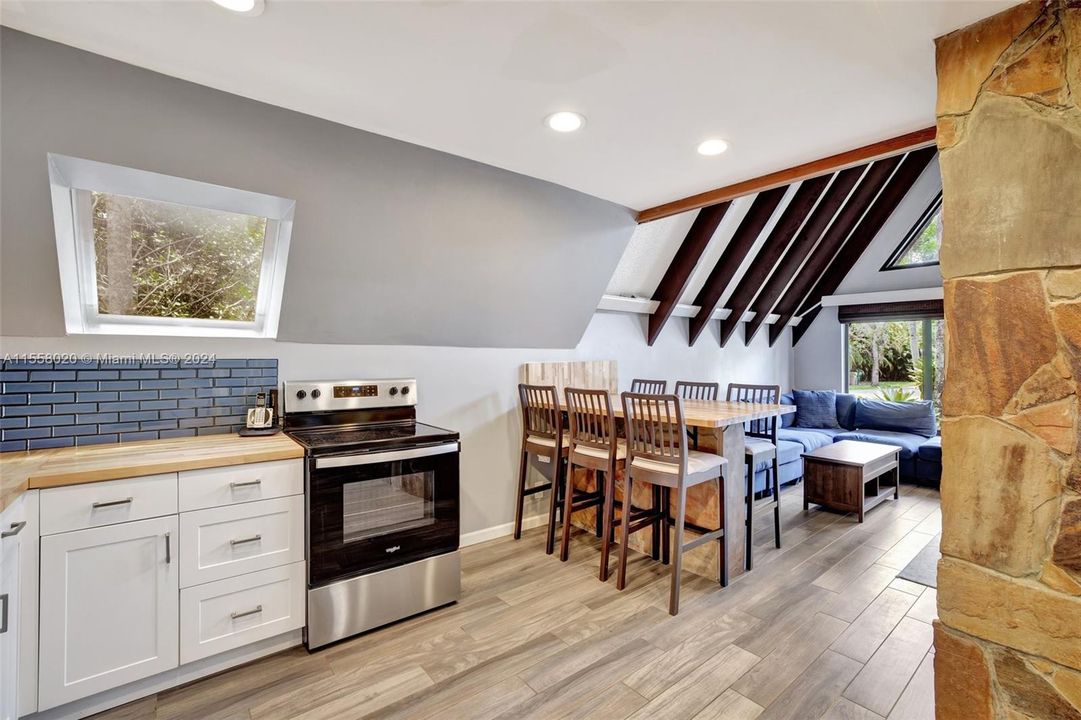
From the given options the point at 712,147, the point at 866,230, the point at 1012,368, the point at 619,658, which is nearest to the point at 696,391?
the point at 712,147

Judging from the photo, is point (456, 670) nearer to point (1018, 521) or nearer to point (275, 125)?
point (1018, 521)

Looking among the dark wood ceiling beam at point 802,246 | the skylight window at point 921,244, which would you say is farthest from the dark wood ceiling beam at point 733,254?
the skylight window at point 921,244

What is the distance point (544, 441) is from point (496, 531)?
30.7 inches

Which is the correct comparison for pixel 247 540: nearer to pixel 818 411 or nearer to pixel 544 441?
pixel 544 441

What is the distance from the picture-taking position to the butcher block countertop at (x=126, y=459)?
5.65 feet

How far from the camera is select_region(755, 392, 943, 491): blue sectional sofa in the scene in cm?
485

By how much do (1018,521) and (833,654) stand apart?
1.09 meters

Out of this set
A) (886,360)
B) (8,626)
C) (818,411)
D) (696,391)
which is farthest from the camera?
(886,360)

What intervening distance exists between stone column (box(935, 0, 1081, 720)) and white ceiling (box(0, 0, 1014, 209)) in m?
0.23

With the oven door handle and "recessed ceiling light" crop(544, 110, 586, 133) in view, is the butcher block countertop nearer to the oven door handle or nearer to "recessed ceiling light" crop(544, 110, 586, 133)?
the oven door handle

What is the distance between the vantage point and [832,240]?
5648 mm

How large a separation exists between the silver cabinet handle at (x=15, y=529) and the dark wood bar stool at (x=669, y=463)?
7.72 feet

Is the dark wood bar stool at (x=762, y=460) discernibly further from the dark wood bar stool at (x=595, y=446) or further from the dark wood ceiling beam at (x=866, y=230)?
the dark wood ceiling beam at (x=866, y=230)

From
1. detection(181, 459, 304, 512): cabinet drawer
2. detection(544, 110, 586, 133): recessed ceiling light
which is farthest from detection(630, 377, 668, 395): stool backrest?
detection(181, 459, 304, 512): cabinet drawer
